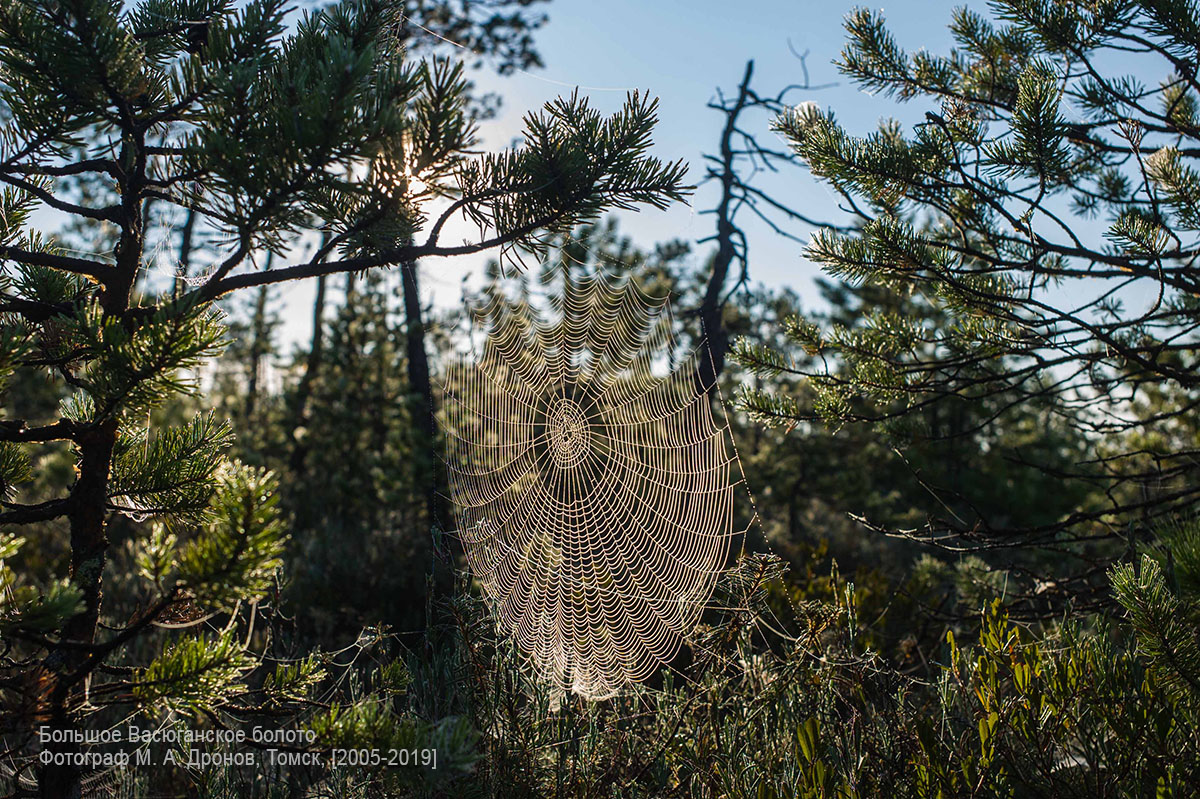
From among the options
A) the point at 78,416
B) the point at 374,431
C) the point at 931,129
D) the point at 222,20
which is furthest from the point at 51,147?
the point at 374,431

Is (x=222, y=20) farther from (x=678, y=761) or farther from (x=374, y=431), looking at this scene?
(x=374, y=431)

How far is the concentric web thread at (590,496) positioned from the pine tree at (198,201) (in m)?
1.52

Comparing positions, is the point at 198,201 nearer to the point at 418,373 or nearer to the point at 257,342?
the point at 418,373

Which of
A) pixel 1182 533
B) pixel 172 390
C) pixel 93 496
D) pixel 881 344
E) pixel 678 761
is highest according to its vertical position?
pixel 881 344

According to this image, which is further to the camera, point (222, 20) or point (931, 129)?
point (931, 129)

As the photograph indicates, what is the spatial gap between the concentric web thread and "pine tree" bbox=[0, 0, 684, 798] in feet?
4.99

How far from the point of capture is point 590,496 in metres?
4.90

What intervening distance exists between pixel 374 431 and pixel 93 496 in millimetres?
8023

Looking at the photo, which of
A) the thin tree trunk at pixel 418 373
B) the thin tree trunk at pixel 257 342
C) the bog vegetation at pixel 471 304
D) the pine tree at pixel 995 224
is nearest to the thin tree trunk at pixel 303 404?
the thin tree trunk at pixel 418 373

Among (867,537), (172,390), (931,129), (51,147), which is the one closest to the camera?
(172,390)

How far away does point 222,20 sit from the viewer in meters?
1.76

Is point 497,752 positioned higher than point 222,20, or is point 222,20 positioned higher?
point 222,20

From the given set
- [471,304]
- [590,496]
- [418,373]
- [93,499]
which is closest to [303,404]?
[418,373]

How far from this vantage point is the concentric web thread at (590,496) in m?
3.31
